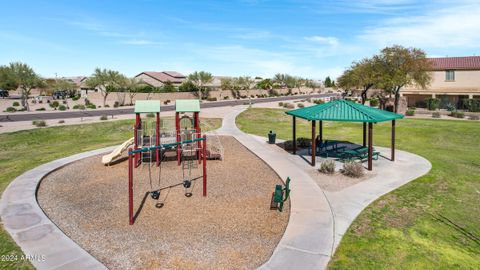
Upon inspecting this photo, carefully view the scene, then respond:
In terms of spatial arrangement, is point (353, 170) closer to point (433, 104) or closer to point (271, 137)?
point (271, 137)

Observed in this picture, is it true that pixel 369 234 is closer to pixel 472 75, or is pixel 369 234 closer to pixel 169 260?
pixel 169 260

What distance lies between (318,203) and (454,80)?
51.1 m

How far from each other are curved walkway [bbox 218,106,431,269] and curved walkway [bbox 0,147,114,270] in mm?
4934

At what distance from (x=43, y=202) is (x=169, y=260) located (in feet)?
24.0

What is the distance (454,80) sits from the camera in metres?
51.3

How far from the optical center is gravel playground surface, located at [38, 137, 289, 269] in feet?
29.0

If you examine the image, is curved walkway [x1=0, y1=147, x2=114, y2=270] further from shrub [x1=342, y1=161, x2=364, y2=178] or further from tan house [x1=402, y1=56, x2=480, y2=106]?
tan house [x1=402, y1=56, x2=480, y2=106]

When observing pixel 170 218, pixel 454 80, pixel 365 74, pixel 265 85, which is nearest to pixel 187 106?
pixel 170 218

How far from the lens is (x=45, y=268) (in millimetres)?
7953

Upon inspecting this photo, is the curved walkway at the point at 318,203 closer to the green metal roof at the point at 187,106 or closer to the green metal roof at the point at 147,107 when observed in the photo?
the green metal roof at the point at 187,106

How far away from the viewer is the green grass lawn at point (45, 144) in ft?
46.9

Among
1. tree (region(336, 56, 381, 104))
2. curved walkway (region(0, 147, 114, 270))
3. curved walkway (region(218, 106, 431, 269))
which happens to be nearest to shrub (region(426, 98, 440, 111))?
tree (region(336, 56, 381, 104))

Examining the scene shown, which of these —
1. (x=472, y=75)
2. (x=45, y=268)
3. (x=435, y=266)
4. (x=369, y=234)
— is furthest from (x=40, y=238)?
(x=472, y=75)

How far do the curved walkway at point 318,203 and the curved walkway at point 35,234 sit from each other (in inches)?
194
